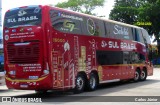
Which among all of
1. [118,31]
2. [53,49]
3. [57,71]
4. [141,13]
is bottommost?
[57,71]

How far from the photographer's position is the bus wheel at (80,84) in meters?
15.8

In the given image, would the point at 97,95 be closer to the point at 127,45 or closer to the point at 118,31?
the point at 118,31

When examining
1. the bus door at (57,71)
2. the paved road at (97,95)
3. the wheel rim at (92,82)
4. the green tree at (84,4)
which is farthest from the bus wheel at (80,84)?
the green tree at (84,4)

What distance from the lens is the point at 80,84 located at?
52.9 ft

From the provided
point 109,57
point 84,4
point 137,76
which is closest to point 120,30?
point 109,57

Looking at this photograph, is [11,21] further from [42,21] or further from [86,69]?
[86,69]

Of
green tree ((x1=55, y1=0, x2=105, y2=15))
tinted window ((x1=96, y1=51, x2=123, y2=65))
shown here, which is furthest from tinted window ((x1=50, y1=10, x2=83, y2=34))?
green tree ((x1=55, y1=0, x2=105, y2=15))

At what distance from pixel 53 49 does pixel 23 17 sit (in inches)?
75.1

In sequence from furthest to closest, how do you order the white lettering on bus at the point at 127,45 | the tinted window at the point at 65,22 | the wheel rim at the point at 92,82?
the white lettering on bus at the point at 127,45 → the wheel rim at the point at 92,82 → the tinted window at the point at 65,22

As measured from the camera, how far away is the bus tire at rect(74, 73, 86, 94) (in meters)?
15.8

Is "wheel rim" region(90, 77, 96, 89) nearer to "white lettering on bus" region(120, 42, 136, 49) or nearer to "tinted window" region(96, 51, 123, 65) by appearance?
"tinted window" region(96, 51, 123, 65)

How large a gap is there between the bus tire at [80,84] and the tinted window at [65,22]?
6.67 ft

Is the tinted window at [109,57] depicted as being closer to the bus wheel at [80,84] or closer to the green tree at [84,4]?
the bus wheel at [80,84]

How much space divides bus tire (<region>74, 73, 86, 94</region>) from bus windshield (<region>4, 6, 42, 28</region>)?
333 centimetres
